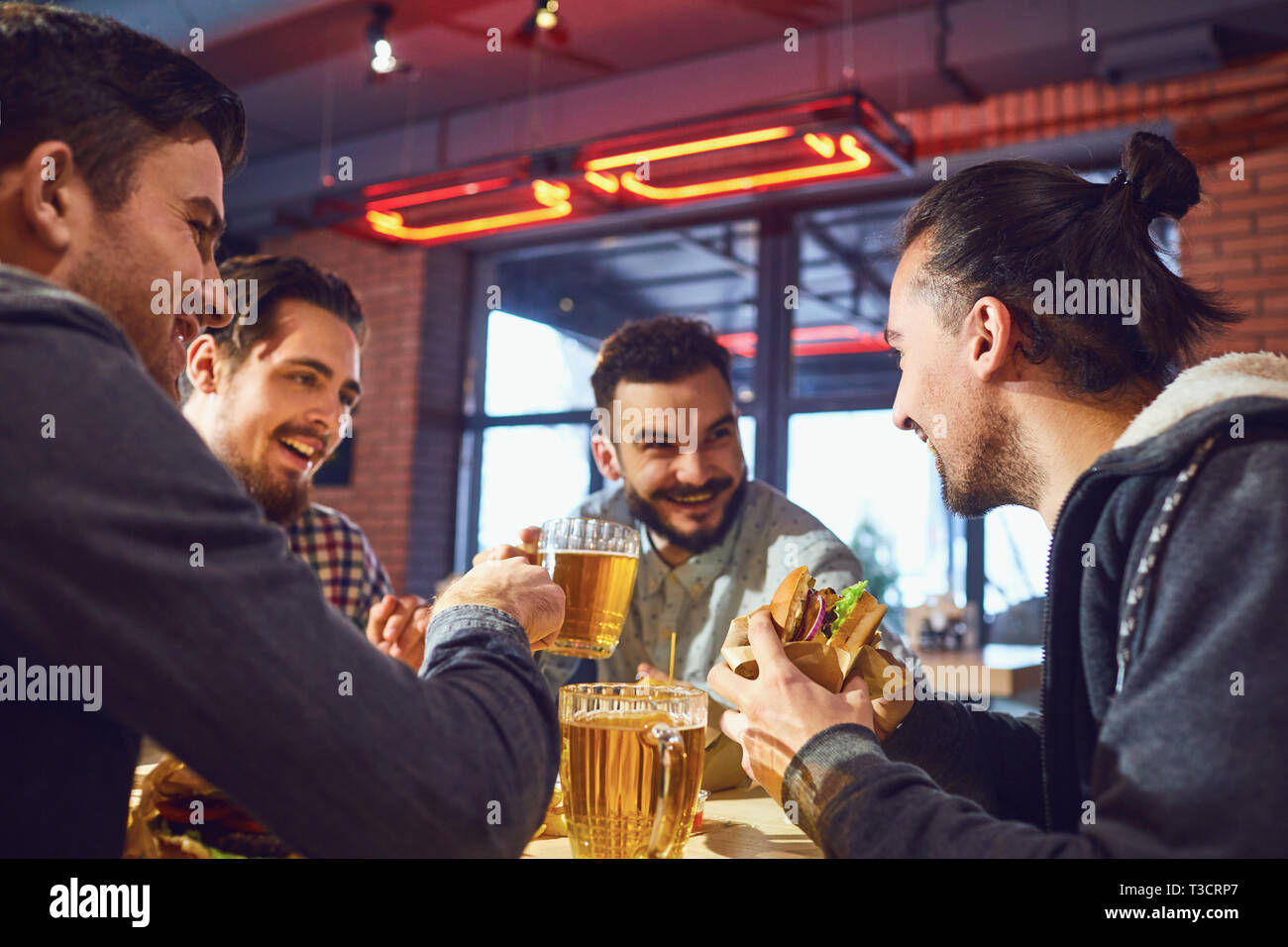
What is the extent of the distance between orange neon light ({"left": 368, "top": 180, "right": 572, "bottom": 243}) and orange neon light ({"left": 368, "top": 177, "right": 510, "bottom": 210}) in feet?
0.23

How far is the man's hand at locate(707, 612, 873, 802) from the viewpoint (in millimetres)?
984

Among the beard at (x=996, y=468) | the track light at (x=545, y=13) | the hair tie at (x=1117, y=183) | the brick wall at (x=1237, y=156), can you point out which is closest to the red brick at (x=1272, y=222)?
the brick wall at (x=1237, y=156)

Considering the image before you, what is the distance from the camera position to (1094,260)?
121 centimetres

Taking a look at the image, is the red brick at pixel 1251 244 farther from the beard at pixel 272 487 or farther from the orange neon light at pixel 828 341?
the beard at pixel 272 487

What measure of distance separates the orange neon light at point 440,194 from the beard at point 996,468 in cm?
270

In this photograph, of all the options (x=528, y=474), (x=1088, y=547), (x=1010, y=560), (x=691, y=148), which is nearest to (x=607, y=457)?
(x=691, y=148)

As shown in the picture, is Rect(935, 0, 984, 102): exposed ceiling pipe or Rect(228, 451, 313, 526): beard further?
Rect(935, 0, 984, 102): exposed ceiling pipe

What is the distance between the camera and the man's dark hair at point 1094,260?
1210mm

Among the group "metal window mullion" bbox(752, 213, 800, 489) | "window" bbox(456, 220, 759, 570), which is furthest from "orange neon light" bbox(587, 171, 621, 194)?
"window" bbox(456, 220, 759, 570)

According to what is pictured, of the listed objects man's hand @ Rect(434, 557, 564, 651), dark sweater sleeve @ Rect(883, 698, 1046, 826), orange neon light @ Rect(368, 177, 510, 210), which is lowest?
dark sweater sleeve @ Rect(883, 698, 1046, 826)

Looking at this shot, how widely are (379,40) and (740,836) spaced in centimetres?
413

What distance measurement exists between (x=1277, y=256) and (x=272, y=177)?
5782 mm

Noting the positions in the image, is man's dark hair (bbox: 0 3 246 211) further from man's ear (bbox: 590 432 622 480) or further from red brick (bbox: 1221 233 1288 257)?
red brick (bbox: 1221 233 1288 257)
